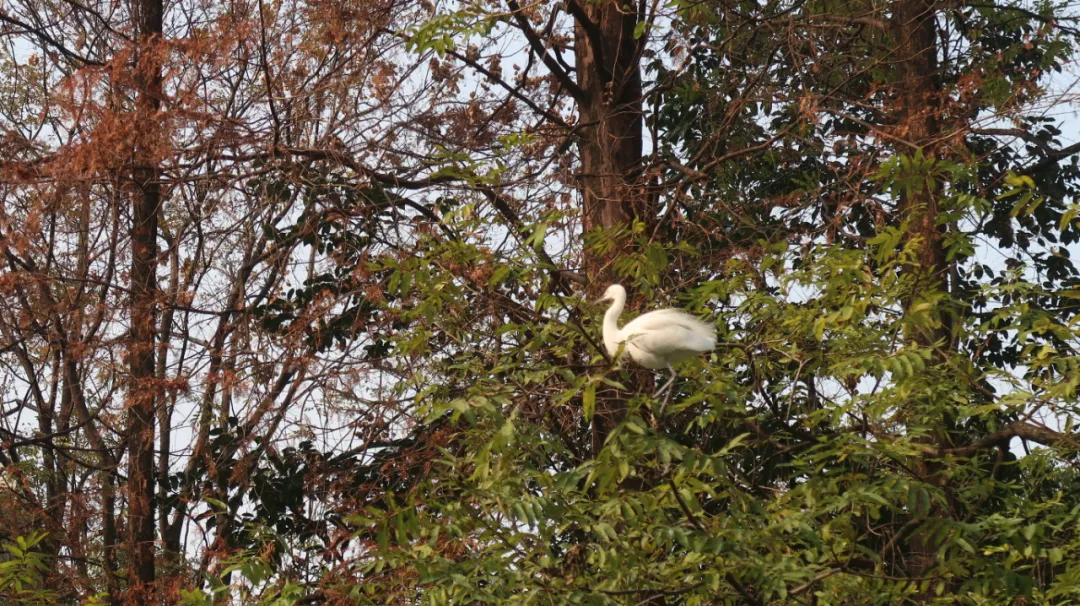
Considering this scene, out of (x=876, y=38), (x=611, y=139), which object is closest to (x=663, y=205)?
(x=611, y=139)

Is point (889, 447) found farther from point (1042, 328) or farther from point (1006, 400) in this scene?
point (1042, 328)

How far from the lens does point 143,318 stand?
8367 mm

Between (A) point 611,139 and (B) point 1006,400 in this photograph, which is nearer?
(B) point 1006,400

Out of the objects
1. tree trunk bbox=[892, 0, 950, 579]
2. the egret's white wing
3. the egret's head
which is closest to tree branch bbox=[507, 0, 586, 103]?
tree trunk bbox=[892, 0, 950, 579]

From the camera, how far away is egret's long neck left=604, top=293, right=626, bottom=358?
4.83 metres

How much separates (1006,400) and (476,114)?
5277 millimetres

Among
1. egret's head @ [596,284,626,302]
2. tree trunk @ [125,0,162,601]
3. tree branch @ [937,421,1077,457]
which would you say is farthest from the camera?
tree trunk @ [125,0,162,601]

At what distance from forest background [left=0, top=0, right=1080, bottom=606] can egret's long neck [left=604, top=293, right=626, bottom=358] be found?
0.49 ft

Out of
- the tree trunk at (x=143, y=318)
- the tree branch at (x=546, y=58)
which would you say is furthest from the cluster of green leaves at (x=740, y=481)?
the tree trunk at (x=143, y=318)

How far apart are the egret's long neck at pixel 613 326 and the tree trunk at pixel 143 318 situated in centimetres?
428

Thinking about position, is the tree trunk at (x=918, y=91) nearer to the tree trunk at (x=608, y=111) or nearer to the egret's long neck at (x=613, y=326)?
the tree trunk at (x=608, y=111)

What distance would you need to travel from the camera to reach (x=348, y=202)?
29.9ft

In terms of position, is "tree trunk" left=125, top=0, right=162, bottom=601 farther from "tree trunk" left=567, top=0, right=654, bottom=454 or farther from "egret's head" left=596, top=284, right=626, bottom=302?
"egret's head" left=596, top=284, right=626, bottom=302

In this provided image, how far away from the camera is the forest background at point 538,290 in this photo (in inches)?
197
